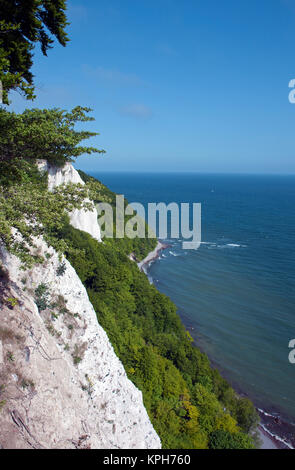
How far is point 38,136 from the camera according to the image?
312 inches

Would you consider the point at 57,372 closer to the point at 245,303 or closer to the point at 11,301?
the point at 11,301

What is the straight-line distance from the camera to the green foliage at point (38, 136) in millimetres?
7614

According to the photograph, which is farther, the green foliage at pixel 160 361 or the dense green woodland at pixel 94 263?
the green foliage at pixel 160 361

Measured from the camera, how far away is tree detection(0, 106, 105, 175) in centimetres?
761

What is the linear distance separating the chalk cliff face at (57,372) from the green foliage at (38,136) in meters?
4.93

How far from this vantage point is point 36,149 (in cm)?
866

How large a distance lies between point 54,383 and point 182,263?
54.7m

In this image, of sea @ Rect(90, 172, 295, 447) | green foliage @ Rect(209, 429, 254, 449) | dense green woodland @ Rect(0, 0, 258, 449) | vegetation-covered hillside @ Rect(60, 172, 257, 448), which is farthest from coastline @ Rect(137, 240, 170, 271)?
green foliage @ Rect(209, 429, 254, 449)

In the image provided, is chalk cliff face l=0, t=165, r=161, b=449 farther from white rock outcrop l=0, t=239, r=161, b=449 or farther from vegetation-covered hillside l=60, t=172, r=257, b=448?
vegetation-covered hillside l=60, t=172, r=257, b=448

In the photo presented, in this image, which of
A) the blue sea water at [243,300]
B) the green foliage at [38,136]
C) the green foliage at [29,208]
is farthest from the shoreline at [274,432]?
the green foliage at [38,136]

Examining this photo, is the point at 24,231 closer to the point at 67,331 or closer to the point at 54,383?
the point at 54,383

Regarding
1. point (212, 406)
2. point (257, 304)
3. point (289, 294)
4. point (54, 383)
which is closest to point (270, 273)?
point (289, 294)

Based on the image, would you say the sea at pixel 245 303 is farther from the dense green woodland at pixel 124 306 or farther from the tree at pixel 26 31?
the tree at pixel 26 31

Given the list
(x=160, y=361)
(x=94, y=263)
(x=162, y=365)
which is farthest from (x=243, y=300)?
(x=94, y=263)
